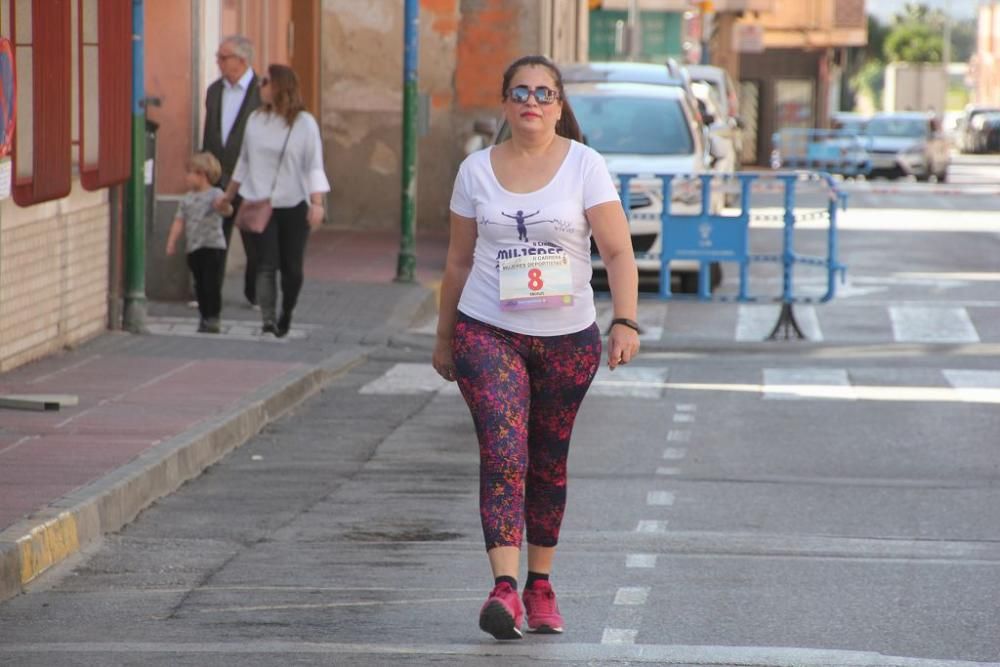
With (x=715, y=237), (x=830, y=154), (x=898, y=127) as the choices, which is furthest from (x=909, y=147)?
(x=715, y=237)

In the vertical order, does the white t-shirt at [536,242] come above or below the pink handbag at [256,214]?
above

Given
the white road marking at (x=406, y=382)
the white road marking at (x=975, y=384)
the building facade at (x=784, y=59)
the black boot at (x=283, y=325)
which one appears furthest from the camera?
the building facade at (x=784, y=59)

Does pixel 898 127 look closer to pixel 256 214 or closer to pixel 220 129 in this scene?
pixel 220 129

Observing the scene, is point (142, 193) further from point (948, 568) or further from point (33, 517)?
point (948, 568)

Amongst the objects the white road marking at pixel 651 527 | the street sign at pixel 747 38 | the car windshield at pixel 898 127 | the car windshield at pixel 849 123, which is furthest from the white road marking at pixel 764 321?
the street sign at pixel 747 38

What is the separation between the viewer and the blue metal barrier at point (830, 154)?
158 feet

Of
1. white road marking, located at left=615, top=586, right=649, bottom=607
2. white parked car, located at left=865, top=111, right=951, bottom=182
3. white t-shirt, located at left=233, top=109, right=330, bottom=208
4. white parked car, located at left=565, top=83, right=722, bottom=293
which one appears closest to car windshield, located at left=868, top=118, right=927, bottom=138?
white parked car, located at left=865, top=111, right=951, bottom=182

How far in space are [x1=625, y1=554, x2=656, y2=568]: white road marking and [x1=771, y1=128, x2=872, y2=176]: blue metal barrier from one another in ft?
134

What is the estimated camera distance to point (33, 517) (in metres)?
7.91

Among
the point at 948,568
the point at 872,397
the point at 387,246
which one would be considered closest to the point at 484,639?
the point at 948,568

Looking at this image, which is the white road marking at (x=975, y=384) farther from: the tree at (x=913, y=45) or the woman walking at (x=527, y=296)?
the tree at (x=913, y=45)

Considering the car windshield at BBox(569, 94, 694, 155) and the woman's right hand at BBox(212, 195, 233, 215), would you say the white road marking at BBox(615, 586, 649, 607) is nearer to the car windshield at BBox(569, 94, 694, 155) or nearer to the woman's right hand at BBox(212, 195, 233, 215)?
the woman's right hand at BBox(212, 195, 233, 215)

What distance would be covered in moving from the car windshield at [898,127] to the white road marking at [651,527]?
41.0 m

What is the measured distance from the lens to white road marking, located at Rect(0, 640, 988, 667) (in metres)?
6.16
